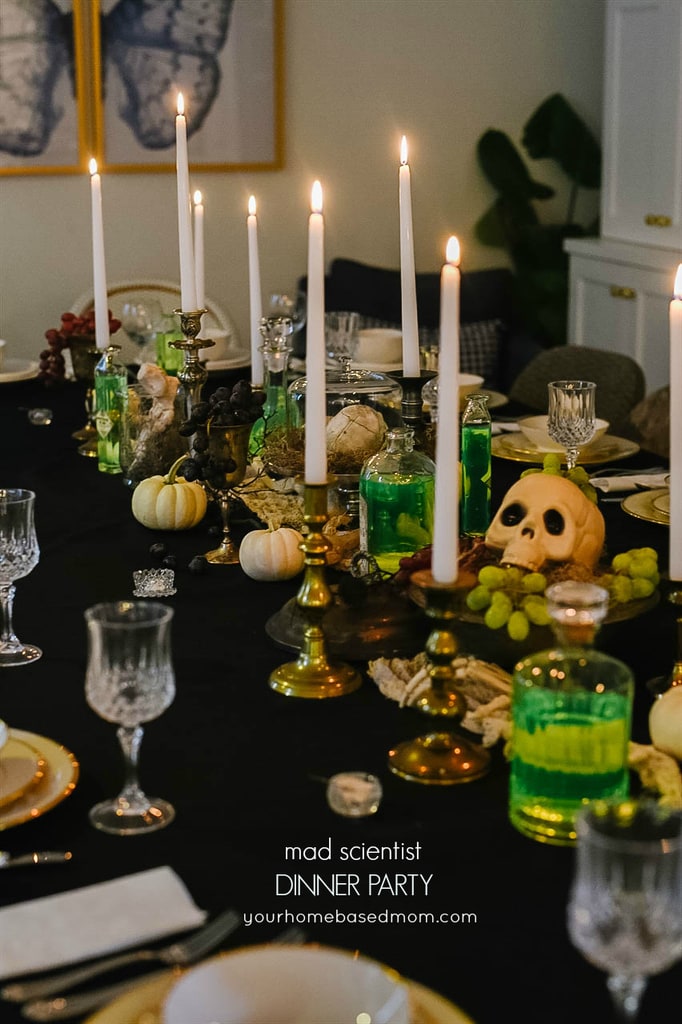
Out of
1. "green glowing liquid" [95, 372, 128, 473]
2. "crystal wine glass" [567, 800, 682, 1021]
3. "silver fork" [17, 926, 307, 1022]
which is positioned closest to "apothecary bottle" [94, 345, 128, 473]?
"green glowing liquid" [95, 372, 128, 473]

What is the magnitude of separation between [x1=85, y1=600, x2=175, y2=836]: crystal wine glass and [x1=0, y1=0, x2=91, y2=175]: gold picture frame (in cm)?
363

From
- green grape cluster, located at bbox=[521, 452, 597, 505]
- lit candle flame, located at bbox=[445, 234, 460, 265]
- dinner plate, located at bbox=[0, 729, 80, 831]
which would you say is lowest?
dinner plate, located at bbox=[0, 729, 80, 831]

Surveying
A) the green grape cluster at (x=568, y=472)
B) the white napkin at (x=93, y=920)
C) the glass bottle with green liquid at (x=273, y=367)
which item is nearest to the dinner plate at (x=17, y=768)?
the white napkin at (x=93, y=920)

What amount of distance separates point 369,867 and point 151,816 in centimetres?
18

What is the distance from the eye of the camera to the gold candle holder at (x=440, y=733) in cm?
106

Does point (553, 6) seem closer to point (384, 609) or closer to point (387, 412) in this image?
point (387, 412)

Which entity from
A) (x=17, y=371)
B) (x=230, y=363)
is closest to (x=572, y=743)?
A: (x=230, y=363)

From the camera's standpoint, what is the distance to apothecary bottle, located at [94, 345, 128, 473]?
7.39 ft

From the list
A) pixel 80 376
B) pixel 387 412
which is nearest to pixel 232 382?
pixel 80 376

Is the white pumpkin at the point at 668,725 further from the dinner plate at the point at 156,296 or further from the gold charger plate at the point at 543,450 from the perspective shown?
the dinner plate at the point at 156,296

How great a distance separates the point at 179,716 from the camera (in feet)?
4.11

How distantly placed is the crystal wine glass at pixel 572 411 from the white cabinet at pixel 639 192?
2.30 meters

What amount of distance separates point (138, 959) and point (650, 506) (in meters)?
1.24

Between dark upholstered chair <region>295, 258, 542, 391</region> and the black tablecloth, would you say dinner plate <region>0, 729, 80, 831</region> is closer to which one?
the black tablecloth
